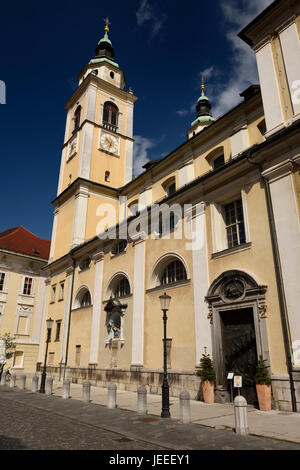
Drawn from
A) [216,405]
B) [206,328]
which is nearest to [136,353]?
[206,328]

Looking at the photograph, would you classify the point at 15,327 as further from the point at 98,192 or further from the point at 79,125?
the point at 79,125

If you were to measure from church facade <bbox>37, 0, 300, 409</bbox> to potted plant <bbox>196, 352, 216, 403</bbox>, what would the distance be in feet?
0.98

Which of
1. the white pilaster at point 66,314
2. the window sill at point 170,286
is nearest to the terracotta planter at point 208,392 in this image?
the window sill at point 170,286

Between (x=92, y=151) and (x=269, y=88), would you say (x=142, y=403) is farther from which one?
(x=92, y=151)

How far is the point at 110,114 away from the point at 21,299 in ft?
67.9

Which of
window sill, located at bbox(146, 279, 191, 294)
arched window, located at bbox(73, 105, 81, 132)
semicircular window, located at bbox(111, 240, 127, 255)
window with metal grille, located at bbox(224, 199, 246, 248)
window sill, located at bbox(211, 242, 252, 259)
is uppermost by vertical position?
arched window, located at bbox(73, 105, 81, 132)

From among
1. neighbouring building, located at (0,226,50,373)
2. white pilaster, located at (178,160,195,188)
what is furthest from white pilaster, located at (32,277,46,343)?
white pilaster, located at (178,160,195,188)

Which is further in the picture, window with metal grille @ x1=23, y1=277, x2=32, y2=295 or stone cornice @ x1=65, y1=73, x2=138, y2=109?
window with metal grille @ x1=23, y1=277, x2=32, y2=295

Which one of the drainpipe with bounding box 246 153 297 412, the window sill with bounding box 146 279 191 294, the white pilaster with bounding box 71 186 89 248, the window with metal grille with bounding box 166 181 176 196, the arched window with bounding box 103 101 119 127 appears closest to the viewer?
the drainpipe with bounding box 246 153 297 412

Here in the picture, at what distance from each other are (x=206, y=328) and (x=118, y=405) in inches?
181

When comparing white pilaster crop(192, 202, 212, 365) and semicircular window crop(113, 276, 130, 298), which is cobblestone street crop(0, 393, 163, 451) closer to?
white pilaster crop(192, 202, 212, 365)

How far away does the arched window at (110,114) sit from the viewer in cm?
3438

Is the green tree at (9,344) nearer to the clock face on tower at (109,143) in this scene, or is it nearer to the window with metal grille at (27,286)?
the window with metal grille at (27,286)

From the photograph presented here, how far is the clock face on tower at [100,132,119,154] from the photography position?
108ft
